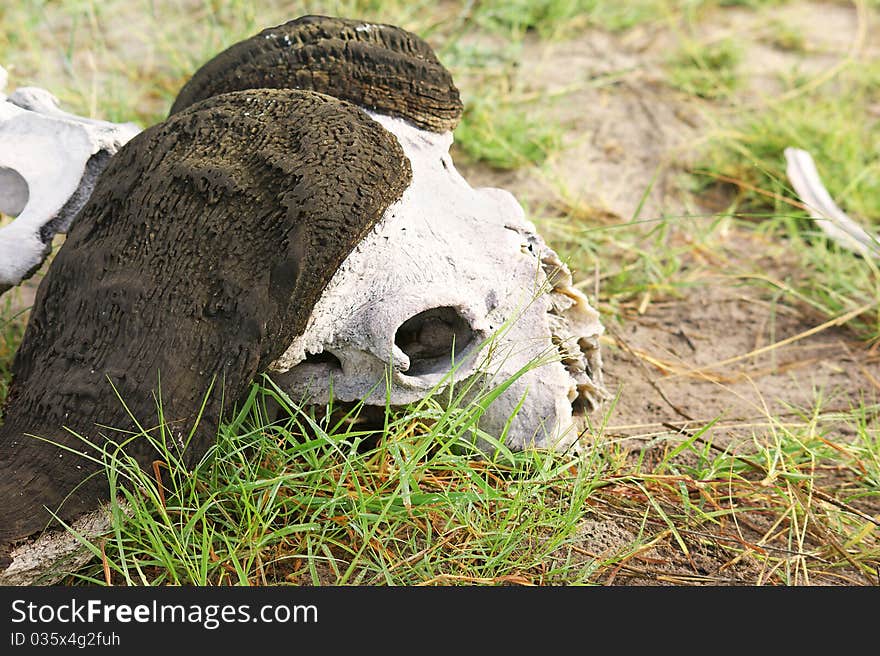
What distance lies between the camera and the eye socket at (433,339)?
1899 mm

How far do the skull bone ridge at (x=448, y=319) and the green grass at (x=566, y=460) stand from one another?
0.07 m

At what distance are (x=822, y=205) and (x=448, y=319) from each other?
1787 mm

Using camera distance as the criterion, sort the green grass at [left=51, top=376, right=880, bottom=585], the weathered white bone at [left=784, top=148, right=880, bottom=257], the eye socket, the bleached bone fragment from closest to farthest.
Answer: the bleached bone fragment
the green grass at [left=51, top=376, right=880, bottom=585]
the eye socket
the weathered white bone at [left=784, top=148, right=880, bottom=257]

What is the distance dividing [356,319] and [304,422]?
32cm

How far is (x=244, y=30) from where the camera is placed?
3.52 m

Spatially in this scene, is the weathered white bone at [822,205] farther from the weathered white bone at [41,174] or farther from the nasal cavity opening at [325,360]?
the weathered white bone at [41,174]

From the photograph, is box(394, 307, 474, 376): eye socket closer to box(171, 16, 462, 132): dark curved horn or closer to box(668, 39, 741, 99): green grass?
box(171, 16, 462, 132): dark curved horn

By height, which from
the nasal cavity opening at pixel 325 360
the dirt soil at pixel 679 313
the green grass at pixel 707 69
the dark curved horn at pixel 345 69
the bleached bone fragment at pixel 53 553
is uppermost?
the dark curved horn at pixel 345 69

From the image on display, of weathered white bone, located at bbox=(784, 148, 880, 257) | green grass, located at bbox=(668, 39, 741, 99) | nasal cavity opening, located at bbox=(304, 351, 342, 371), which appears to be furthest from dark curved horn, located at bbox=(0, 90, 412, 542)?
green grass, located at bbox=(668, 39, 741, 99)

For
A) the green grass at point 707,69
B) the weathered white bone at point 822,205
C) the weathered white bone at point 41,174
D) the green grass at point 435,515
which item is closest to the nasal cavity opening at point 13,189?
the weathered white bone at point 41,174

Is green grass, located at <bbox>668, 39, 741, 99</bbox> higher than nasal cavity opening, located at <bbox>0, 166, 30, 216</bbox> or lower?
lower

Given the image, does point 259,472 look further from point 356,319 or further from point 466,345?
point 466,345

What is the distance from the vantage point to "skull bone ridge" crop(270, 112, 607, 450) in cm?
179

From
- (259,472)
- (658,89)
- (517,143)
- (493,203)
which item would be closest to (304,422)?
(259,472)
